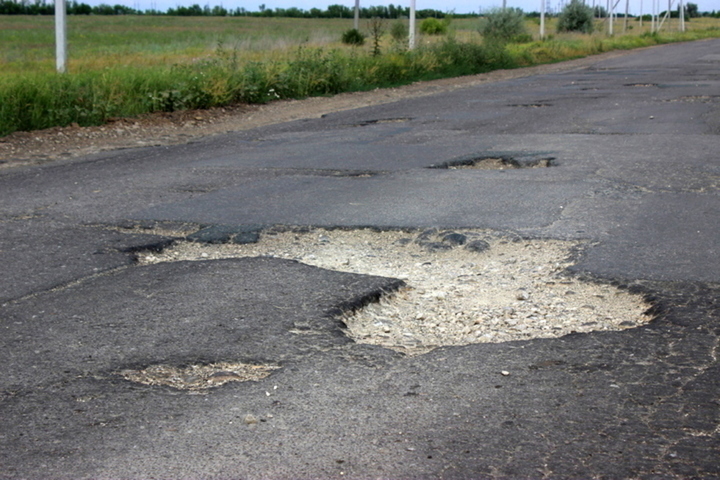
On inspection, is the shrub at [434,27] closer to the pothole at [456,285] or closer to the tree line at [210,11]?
the tree line at [210,11]

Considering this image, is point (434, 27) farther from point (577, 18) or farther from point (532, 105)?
point (532, 105)

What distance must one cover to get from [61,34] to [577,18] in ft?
182

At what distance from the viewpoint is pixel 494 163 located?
8.56 m

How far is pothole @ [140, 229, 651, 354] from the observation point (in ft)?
13.2

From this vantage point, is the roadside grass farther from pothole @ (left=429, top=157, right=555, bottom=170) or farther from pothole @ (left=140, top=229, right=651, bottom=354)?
pothole @ (left=140, top=229, right=651, bottom=354)

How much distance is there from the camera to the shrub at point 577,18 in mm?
62750

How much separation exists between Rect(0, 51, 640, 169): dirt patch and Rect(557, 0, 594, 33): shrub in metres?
49.3

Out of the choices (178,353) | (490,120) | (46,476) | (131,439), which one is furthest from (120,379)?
(490,120)

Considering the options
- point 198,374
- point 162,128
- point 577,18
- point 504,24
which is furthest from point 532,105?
point 577,18

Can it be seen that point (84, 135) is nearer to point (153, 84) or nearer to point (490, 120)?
point (153, 84)

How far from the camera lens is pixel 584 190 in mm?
7047

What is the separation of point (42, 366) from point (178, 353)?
589mm

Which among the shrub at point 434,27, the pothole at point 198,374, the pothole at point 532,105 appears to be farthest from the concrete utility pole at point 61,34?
the shrub at point 434,27

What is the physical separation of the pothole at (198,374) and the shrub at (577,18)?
209ft
